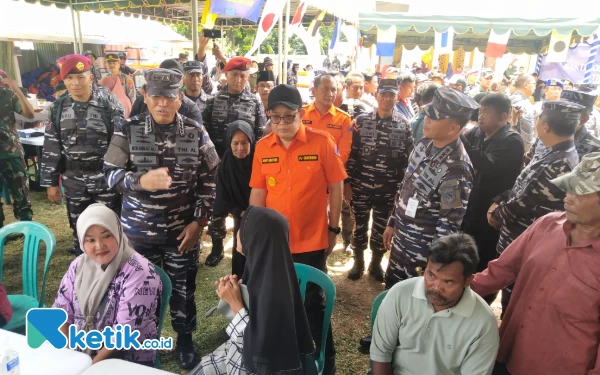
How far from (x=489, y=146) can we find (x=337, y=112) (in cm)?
150

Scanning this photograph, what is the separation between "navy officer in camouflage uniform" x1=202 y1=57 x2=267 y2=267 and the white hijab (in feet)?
6.66

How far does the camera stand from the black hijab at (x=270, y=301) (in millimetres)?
1547

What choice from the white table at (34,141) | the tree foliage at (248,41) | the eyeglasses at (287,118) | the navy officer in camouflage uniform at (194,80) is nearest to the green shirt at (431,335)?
the eyeglasses at (287,118)

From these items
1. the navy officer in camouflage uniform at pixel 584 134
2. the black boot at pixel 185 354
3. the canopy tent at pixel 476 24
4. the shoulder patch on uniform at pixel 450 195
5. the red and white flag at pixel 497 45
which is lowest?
the black boot at pixel 185 354

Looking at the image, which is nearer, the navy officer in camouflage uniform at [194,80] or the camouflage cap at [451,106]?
the camouflage cap at [451,106]

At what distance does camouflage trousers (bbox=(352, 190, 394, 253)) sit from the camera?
12.6 ft

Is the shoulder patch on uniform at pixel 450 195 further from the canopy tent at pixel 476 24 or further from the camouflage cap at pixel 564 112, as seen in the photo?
the canopy tent at pixel 476 24

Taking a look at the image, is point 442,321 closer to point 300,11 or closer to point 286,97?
point 286,97

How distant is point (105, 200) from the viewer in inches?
136

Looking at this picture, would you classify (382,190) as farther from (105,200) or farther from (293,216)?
(105,200)

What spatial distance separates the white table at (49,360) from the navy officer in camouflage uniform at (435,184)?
72.7 inches

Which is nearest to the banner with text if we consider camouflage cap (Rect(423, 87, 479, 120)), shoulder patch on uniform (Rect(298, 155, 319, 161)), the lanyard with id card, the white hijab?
camouflage cap (Rect(423, 87, 479, 120))

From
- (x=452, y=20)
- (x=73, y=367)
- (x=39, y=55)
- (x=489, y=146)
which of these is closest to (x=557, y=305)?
(x=489, y=146)

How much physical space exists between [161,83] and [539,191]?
2395mm
